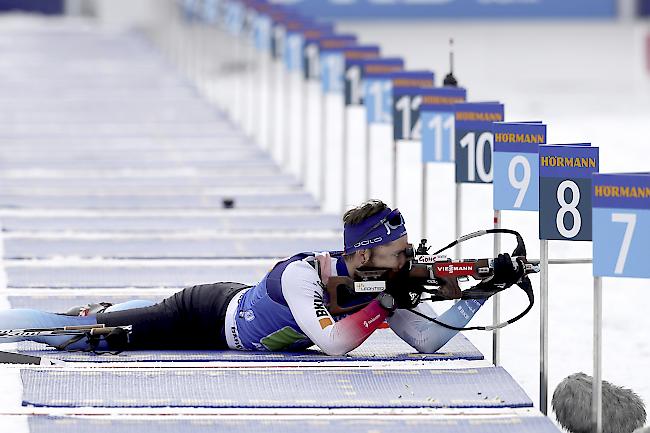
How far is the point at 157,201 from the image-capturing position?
42.7 feet

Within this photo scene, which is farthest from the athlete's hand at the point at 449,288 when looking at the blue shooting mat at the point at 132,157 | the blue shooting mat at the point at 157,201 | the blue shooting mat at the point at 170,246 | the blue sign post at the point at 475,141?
the blue shooting mat at the point at 132,157

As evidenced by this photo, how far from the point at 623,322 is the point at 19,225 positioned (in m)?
4.59

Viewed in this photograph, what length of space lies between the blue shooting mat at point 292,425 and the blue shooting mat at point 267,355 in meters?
0.92

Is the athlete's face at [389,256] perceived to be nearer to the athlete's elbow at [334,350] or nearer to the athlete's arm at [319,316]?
the athlete's arm at [319,316]

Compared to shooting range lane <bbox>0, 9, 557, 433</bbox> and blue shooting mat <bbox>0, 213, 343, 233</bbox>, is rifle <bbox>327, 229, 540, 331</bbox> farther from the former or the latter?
blue shooting mat <bbox>0, 213, 343, 233</bbox>

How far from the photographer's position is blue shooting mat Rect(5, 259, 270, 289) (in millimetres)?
9352

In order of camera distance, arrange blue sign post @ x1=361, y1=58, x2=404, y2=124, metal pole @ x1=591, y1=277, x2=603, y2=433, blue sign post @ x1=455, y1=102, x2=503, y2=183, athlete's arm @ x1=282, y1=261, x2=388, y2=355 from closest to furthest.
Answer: metal pole @ x1=591, y1=277, x2=603, y2=433 < athlete's arm @ x1=282, y1=261, x2=388, y2=355 < blue sign post @ x1=455, y1=102, x2=503, y2=183 < blue sign post @ x1=361, y1=58, x2=404, y2=124

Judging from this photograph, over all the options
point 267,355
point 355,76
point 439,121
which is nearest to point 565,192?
point 267,355

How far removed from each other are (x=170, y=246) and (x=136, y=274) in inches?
43.2

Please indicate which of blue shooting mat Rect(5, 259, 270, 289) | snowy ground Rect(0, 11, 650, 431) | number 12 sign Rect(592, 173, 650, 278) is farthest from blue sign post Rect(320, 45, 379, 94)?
number 12 sign Rect(592, 173, 650, 278)

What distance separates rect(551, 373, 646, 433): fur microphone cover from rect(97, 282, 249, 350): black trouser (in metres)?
1.51

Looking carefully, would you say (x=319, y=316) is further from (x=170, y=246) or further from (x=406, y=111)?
(x=170, y=246)

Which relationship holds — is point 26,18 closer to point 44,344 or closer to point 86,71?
point 86,71

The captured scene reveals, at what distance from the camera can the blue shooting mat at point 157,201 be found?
1276cm
